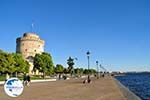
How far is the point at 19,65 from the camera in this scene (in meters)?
95.2

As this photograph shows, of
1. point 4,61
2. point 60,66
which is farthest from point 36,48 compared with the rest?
point 4,61

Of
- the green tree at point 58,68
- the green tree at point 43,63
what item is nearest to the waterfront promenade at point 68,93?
the green tree at point 43,63

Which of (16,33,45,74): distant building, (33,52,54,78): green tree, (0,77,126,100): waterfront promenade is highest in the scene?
(16,33,45,74): distant building

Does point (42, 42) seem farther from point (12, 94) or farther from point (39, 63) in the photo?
point (12, 94)

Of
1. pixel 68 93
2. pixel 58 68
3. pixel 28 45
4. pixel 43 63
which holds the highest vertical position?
pixel 28 45

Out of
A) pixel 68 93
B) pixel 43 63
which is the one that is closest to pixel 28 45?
pixel 43 63

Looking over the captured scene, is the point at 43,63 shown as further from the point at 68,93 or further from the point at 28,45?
the point at 68,93

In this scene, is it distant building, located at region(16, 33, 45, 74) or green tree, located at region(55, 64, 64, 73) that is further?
green tree, located at region(55, 64, 64, 73)

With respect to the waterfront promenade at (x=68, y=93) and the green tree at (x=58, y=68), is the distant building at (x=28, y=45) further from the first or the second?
the waterfront promenade at (x=68, y=93)

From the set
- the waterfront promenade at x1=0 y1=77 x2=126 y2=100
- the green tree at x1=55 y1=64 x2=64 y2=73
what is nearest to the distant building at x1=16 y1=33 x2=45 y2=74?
the green tree at x1=55 y1=64 x2=64 y2=73

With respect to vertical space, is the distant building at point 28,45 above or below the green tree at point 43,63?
above

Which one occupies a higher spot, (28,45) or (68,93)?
(28,45)

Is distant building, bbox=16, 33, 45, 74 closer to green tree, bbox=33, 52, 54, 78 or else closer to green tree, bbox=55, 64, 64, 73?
green tree, bbox=55, 64, 64, 73

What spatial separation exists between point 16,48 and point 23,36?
30.4 ft
